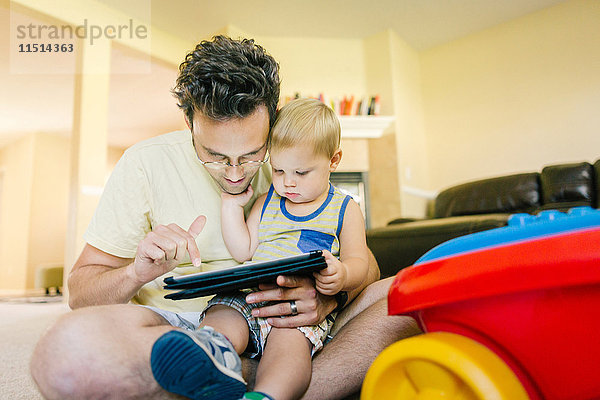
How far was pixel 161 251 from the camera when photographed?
2.57 feet

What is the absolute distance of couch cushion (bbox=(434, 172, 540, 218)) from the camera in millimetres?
2824

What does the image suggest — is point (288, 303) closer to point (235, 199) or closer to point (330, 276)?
point (330, 276)

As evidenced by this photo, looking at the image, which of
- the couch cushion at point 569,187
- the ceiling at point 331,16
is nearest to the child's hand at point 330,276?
the couch cushion at point 569,187

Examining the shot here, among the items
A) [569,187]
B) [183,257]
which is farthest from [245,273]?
[569,187]

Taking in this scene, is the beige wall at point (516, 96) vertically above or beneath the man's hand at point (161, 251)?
above

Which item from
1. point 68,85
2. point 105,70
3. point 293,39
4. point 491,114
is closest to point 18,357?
point 105,70

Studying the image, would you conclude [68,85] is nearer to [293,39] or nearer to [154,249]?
[293,39]

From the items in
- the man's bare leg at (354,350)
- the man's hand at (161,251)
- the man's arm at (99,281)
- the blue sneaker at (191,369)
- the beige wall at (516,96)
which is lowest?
the man's bare leg at (354,350)

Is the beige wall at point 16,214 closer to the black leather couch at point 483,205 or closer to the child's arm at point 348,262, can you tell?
the black leather couch at point 483,205

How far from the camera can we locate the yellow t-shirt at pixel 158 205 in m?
1.05

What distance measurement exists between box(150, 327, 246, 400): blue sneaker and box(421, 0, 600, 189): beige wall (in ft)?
13.0

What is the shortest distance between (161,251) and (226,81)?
1.44 feet

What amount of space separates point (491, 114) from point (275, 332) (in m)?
3.96

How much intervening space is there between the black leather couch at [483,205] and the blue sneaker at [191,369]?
152 cm
